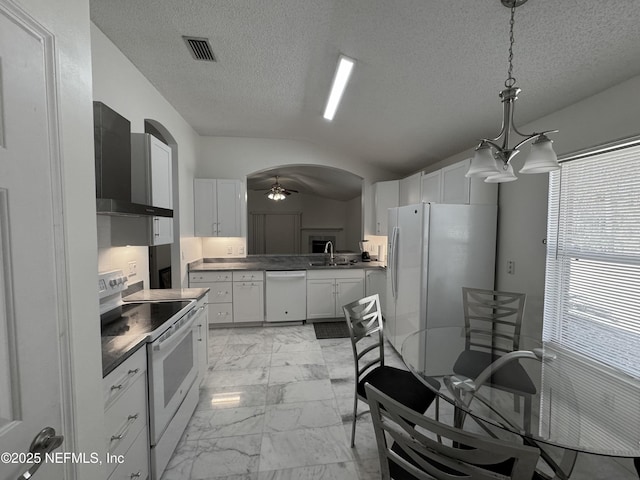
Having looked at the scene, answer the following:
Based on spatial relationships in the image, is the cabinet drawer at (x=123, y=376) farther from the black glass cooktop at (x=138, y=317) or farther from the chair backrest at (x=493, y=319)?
the chair backrest at (x=493, y=319)

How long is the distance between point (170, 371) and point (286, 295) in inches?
92.9

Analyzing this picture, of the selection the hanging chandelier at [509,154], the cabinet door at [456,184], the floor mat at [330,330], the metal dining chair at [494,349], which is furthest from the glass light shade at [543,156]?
the floor mat at [330,330]

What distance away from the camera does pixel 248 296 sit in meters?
3.95

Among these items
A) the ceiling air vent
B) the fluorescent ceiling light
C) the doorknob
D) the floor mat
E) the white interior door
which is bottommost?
the floor mat

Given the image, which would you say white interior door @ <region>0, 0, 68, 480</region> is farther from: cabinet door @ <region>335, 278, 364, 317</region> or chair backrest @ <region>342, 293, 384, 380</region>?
cabinet door @ <region>335, 278, 364, 317</region>

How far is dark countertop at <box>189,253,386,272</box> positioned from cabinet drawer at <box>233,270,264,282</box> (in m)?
0.06

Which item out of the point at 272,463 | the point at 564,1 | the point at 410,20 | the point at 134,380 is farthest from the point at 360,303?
the point at 564,1

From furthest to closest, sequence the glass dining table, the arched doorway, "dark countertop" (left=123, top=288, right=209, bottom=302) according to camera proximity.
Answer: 1. the arched doorway
2. "dark countertop" (left=123, top=288, right=209, bottom=302)
3. the glass dining table

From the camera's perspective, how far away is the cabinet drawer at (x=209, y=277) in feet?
12.4

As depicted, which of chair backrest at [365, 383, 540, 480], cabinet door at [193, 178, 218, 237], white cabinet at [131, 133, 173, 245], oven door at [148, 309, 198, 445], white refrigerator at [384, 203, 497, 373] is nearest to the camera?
chair backrest at [365, 383, 540, 480]

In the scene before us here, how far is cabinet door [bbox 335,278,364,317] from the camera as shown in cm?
416

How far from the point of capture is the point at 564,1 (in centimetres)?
134

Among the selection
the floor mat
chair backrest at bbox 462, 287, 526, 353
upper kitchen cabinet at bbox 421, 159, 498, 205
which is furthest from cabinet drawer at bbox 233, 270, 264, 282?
chair backrest at bbox 462, 287, 526, 353

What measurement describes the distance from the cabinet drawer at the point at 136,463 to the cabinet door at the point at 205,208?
2.88m
